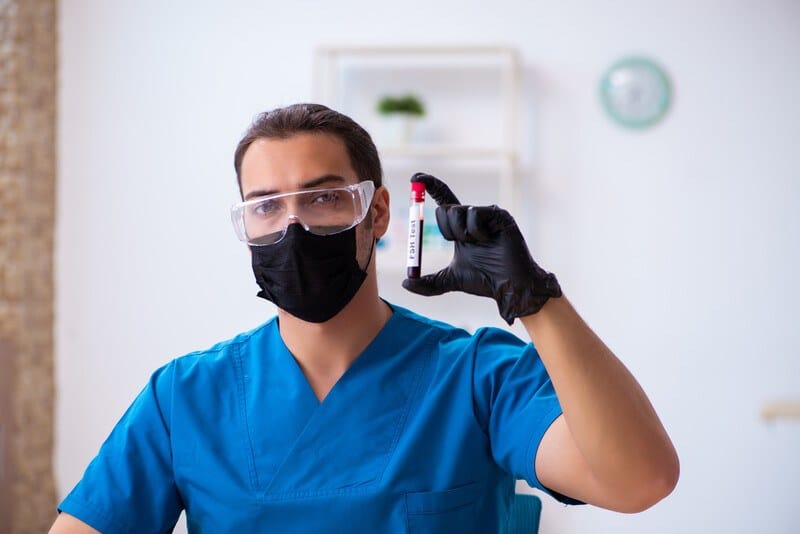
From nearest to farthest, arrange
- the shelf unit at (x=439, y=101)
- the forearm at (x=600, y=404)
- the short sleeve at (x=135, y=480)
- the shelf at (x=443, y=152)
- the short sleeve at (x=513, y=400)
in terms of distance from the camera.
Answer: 1. the forearm at (x=600, y=404)
2. the short sleeve at (x=513, y=400)
3. the short sleeve at (x=135, y=480)
4. the shelf at (x=443, y=152)
5. the shelf unit at (x=439, y=101)

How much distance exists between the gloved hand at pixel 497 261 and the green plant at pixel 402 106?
211cm

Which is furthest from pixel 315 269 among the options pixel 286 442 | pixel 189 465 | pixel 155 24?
pixel 155 24

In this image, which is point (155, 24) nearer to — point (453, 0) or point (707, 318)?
point (453, 0)

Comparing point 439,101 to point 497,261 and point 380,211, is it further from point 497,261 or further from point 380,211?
point 497,261

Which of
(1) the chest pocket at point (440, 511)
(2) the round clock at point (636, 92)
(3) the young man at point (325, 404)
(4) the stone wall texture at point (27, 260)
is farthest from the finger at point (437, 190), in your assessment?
(4) the stone wall texture at point (27, 260)

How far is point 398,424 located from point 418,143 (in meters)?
2.03

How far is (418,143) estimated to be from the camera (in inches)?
128

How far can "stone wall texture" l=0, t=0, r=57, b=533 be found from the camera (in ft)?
10.2

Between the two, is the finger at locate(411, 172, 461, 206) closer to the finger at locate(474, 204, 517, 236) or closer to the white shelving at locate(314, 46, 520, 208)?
the finger at locate(474, 204, 517, 236)

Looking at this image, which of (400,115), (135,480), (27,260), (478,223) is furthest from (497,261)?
(27,260)

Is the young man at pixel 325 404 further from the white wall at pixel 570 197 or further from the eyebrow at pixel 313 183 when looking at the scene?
the white wall at pixel 570 197

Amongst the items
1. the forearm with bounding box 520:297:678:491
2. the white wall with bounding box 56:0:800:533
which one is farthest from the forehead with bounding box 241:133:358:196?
the white wall with bounding box 56:0:800:533

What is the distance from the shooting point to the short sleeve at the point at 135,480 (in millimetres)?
1372

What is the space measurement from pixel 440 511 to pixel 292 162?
2.04 feet
